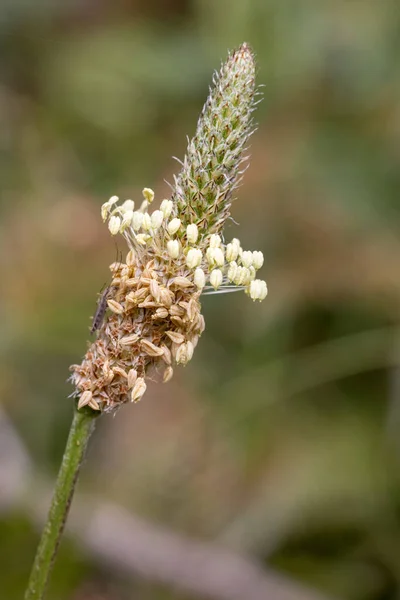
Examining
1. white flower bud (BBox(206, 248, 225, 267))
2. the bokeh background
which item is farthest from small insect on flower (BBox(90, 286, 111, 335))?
the bokeh background

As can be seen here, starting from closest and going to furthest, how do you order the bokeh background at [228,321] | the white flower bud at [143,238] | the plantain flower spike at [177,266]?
the plantain flower spike at [177,266] < the white flower bud at [143,238] < the bokeh background at [228,321]

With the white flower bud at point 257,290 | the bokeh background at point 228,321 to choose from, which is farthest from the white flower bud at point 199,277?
the bokeh background at point 228,321

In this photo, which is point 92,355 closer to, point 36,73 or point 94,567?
point 94,567

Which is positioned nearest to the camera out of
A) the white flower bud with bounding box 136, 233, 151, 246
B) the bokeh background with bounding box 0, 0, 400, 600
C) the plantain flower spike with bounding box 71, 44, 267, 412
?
the plantain flower spike with bounding box 71, 44, 267, 412

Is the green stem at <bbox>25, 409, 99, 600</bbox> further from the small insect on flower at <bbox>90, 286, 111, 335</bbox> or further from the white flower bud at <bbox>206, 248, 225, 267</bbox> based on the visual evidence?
the white flower bud at <bbox>206, 248, 225, 267</bbox>

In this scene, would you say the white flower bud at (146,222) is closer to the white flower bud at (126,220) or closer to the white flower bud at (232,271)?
the white flower bud at (126,220)

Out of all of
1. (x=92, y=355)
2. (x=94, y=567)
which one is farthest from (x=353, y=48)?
(x=92, y=355)
